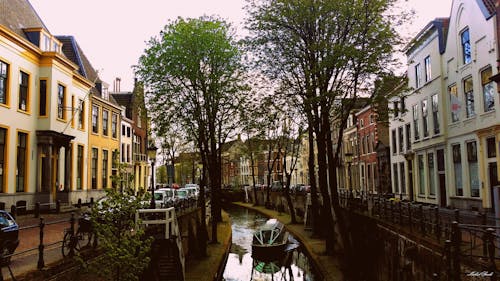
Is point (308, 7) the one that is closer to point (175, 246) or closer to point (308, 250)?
point (175, 246)

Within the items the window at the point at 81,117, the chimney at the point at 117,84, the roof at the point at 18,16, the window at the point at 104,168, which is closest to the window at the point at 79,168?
the window at the point at 81,117

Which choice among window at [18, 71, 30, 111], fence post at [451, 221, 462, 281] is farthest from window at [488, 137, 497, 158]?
window at [18, 71, 30, 111]

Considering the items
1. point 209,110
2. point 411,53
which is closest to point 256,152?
point 411,53

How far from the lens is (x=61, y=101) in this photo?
106 feet

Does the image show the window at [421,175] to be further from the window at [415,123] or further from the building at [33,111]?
the building at [33,111]

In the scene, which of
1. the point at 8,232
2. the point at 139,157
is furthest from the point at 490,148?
the point at 139,157

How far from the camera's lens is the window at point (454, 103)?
83.4 ft

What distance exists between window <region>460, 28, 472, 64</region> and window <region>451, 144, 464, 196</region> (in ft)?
17.5

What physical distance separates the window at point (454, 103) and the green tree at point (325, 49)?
8740 mm

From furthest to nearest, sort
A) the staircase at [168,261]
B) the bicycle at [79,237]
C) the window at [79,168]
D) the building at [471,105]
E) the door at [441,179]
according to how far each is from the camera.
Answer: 1. the window at [79,168]
2. the door at [441,179]
3. the building at [471,105]
4. the staircase at [168,261]
5. the bicycle at [79,237]

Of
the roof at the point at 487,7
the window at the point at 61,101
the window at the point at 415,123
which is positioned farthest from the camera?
the window at the point at 415,123

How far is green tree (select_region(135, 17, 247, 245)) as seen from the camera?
949 inches

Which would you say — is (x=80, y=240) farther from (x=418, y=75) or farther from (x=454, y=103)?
(x=418, y=75)

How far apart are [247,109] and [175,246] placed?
41.3ft
